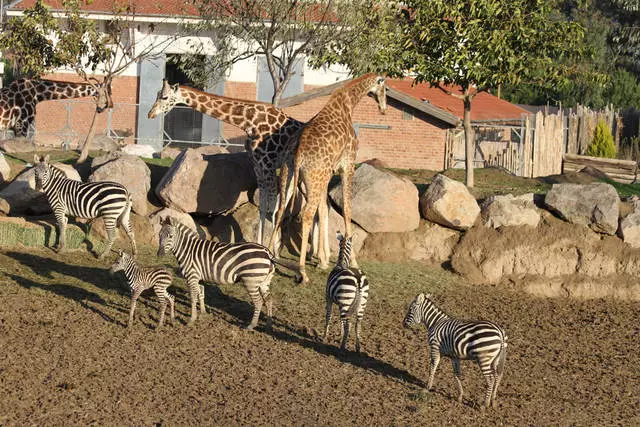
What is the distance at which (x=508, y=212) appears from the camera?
16891 mm

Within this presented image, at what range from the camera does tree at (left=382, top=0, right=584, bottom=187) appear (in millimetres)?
18781

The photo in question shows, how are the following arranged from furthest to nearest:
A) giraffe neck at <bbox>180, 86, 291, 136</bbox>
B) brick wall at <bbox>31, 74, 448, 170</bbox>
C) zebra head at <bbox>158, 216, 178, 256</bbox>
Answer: brick wall at <bbox>31, 74, 448, 170</bbox> < giraffe neck at <bbox>180, 86, 291, 136</bbox> < zebra head at <bbox>158, 216, 178, 256</bbox>

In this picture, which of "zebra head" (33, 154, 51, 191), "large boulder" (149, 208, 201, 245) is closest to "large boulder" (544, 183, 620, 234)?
"large boulder" (149, 208, 201, 245)

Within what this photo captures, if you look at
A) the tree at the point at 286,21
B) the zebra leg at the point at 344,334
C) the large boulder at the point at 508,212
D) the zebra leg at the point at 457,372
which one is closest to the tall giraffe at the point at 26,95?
the tree at the point at 286,21

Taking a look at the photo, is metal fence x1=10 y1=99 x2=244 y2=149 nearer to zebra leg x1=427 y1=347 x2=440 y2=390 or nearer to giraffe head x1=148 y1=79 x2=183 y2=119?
giraffe head x1=148 y1=79 x2=183 y2=119

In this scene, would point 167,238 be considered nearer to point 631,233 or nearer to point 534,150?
point 631,233

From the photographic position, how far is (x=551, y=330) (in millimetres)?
13508

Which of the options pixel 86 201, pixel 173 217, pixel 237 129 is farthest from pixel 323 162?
pixel 237 129

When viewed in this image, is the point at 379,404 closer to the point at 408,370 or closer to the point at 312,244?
the point at 408,370

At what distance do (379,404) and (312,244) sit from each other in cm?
710

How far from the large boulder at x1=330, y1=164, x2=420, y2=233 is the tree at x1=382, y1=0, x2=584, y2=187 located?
11.3ft

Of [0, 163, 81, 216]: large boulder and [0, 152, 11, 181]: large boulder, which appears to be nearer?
[0, 163, 81, 216]: large boulder

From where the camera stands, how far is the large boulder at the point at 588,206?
54.7ft

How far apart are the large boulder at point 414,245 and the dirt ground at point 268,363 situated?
6.49 ft
